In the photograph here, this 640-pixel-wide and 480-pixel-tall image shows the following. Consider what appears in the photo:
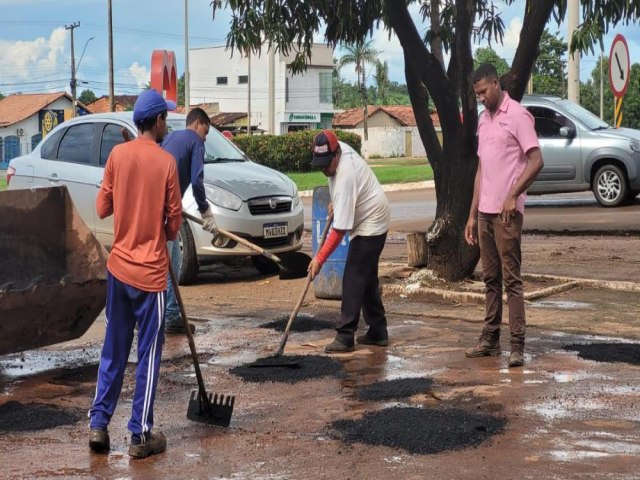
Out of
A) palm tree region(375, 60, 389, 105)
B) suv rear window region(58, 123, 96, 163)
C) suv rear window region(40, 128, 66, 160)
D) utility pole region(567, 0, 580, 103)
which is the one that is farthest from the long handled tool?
palm tree region(375, 60, 389, 105)

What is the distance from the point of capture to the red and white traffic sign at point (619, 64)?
14.8 meters

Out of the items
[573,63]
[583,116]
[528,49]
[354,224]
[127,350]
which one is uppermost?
[573,63]

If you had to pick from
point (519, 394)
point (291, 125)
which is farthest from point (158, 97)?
point (291, 125)

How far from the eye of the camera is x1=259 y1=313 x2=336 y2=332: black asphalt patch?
8945mm

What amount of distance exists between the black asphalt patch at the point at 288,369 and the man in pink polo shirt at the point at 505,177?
1281 mm

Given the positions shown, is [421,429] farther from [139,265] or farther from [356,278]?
[356,278]

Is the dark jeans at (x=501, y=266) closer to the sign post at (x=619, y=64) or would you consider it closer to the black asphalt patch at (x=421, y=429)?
A: the black asphalt patch at (x=421, y=429)

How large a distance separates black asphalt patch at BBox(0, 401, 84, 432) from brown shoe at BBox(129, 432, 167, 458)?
85cm

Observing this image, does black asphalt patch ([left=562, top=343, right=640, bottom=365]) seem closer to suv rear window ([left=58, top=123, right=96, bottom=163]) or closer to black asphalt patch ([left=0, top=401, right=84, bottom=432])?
black asphalt patch ([left=0, top=401, right=84, bottom=432])

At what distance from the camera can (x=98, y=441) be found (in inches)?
210

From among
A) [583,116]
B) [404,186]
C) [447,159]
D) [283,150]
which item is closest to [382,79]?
[283,150]

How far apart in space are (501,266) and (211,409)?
2569 millimetres

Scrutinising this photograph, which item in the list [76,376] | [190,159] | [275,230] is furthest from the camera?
[275,230]

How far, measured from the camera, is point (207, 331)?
351 inches
